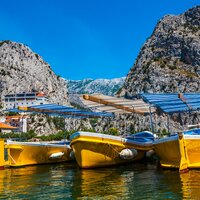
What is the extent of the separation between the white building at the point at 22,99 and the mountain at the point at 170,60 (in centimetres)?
5475

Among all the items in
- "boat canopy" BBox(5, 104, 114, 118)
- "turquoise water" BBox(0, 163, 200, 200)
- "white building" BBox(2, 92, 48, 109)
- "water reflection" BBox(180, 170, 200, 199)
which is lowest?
"turquoise water" BBox(0, 163, 200, 200)

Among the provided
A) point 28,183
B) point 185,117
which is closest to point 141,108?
point 28,183

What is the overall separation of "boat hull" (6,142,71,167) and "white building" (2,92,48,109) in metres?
156

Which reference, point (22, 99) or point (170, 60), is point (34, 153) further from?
point (22, 99)

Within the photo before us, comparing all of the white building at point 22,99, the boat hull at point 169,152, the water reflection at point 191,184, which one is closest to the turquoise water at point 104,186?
the water reflection at point 191,184

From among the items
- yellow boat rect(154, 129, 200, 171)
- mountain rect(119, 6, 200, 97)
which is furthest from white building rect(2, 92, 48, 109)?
yellow boat rect(154, 129, 200, 171)

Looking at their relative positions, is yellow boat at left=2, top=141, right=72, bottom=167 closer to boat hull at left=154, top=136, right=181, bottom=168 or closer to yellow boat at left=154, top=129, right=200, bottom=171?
boat hull at left=154, top=136, right=181, bottom=168

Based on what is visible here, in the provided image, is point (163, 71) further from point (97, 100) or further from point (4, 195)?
point (4, 195)

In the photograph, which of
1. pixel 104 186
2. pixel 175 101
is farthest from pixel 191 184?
pixel 175 101

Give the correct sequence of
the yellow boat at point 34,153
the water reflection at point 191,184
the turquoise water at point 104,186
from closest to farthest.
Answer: the water reflection at point 191,184, the turquoise water at point 104,186, the yellow boat at point 34,153

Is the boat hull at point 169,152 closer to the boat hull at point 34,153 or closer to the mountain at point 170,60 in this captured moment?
the boat hull at point 34,153

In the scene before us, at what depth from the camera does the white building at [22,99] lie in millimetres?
186000

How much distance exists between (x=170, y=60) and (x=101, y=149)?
13059 centimetres

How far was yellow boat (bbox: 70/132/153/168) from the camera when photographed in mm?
23547
